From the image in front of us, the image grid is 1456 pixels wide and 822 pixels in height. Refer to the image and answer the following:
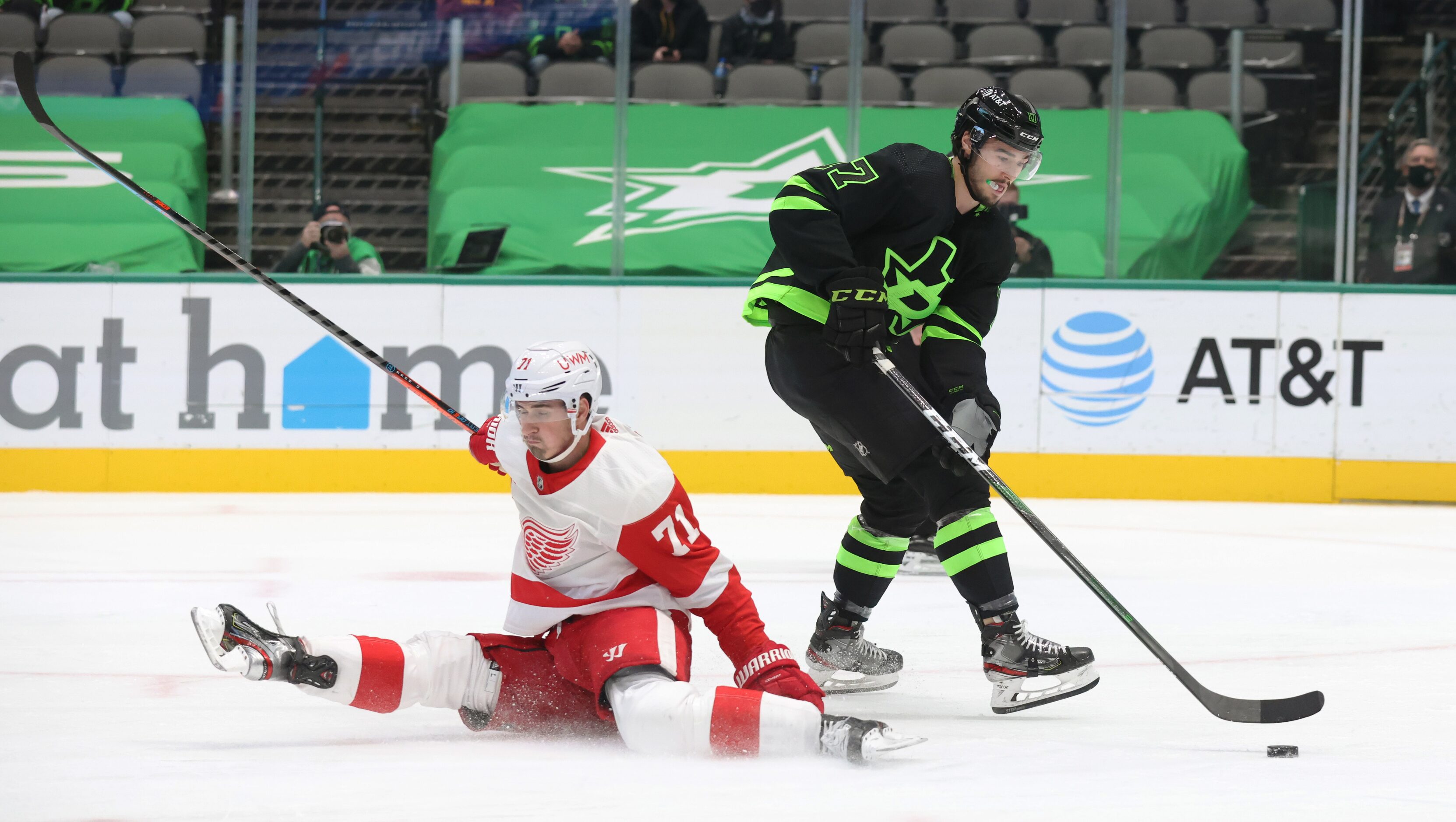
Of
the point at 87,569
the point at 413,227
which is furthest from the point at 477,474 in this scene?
the point at 87,569

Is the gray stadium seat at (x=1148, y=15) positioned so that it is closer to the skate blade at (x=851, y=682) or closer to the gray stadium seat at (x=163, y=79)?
the gray stadium seat at (x=163, y=79)

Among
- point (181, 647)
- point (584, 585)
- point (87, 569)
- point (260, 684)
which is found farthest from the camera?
point (87, 569)

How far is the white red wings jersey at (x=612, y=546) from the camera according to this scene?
7.72 feet

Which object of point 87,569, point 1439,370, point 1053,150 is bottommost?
point 87,569

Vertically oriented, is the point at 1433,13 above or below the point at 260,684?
above

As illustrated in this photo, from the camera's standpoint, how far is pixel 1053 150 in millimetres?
7234

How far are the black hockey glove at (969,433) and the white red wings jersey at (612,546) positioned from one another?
0.47m

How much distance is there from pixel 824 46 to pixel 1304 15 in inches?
90.2

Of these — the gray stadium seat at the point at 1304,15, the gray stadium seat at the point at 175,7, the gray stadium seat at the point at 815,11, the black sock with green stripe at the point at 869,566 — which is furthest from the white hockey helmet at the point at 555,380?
the gray stadium seat at the point at 1304,15

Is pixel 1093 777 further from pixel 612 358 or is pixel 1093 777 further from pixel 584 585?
pixel 612 358

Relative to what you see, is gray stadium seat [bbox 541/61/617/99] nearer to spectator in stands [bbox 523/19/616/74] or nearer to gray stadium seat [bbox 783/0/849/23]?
spectator in stands [bbox 523/19/616/74]

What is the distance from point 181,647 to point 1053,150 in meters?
5.18

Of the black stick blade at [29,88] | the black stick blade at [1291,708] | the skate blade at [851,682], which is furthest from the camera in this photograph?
the black stick blade at [29,88]

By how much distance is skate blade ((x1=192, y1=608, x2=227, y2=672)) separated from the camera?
86.0 inches
